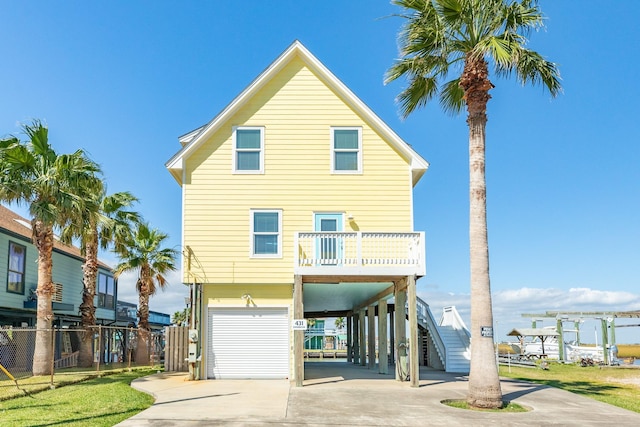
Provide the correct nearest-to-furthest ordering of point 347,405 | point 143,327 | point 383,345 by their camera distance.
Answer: point 347,405
point 383,345
point 143,327

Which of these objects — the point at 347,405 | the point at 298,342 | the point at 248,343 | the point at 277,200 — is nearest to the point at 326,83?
the point at 277,200

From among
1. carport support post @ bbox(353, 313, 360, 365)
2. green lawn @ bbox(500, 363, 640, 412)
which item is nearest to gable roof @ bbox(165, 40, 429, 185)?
green lawn @ bbox(500, 363, 640, 412)

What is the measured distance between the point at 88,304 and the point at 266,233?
10719 millimetres

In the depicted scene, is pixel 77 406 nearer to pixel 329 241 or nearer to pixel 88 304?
pixel 329 241

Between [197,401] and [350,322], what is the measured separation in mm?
19666

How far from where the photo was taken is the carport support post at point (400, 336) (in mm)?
15781

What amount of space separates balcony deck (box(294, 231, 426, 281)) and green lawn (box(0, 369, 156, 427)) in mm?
5289

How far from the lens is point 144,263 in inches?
1072

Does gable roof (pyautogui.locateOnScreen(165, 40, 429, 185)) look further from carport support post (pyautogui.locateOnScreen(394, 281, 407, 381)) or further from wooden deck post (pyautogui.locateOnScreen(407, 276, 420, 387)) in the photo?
wooden deck post (pyautogui.locateOnScreen(407, 276, 420, 387))

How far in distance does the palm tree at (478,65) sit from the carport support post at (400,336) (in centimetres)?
367

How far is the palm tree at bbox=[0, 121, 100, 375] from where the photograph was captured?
16.9m

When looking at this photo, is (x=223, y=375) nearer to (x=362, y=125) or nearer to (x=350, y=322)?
(x=362, y=125)

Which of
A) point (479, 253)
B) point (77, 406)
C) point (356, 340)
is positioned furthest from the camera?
point (356, 340)

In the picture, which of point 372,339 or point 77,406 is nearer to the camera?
point 77,406
